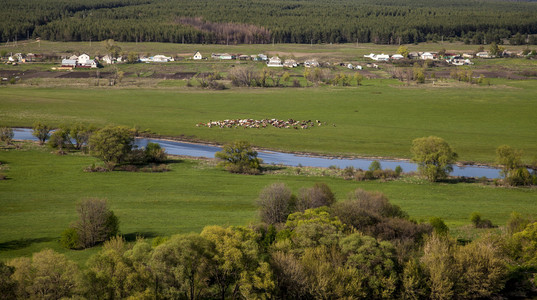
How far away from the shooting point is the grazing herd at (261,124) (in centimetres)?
7075

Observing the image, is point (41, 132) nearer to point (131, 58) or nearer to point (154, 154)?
point (154, 154)

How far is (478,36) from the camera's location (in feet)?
585

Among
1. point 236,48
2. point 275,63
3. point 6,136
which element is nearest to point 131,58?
point 275,63

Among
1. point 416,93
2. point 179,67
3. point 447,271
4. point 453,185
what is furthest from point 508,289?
point 179,67

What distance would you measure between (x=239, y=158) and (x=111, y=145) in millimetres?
11716

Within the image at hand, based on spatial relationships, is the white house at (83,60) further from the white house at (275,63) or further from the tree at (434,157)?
the tree at (434,157)

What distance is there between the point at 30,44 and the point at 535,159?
144m

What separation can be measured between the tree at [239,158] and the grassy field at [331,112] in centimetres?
979

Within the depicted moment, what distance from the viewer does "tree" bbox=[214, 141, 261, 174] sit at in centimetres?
5147

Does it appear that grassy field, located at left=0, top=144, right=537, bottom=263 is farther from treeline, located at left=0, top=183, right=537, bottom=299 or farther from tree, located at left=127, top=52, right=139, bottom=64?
tree, located at left=127, top=52, right=139, bottom=64

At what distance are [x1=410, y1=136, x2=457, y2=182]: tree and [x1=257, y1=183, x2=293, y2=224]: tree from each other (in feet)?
59.6

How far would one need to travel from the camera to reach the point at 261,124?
71375 mm

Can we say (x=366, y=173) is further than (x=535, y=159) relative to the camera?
No

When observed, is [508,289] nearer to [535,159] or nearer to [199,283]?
[199,283]
